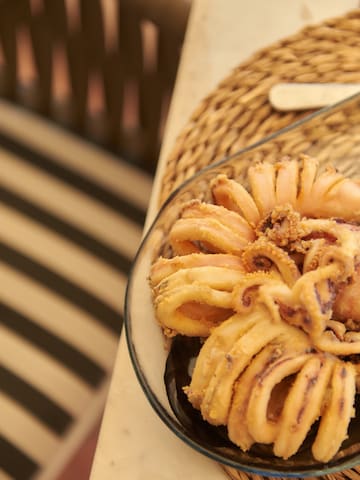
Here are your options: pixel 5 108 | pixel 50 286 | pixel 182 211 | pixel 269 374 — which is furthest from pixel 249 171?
pixel 5 108

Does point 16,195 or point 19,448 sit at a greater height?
point 16,195

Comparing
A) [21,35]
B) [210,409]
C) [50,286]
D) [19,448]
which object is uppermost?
[21,35]

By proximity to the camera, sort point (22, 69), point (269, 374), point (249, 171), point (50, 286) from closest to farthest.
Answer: point (269, 374), point (249, 171), point (50, 286), point (22, 69)

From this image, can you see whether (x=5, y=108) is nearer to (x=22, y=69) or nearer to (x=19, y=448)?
(x=22, y=69)

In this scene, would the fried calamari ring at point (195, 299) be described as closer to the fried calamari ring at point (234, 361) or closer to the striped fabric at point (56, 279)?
the fried calamari ring at point (234, 361)

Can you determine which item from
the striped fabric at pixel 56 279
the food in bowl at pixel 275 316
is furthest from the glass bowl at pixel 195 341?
the striped fabric at pixel 56 279

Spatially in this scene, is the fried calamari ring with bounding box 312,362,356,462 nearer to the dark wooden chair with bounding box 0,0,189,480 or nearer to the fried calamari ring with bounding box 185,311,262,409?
the fried calamari ring with bounding box 185,311,262,409

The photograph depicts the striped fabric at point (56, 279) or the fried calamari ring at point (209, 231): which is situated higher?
the fried calamari ring at point (209, 231)
